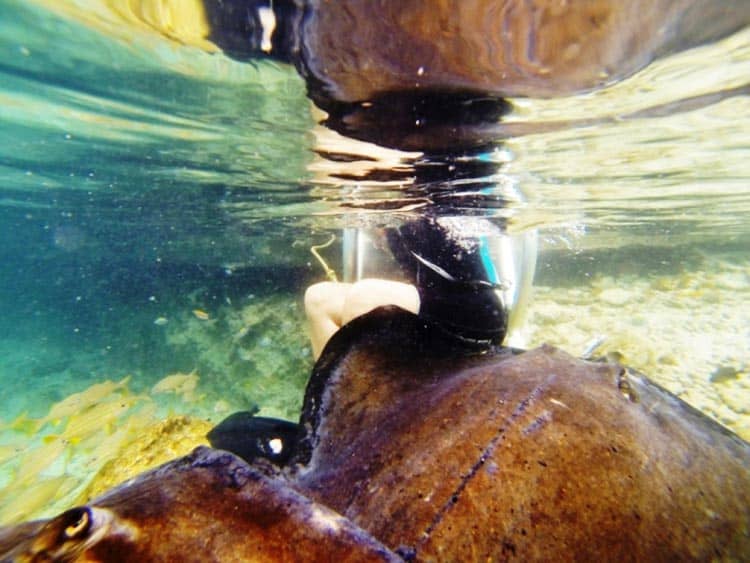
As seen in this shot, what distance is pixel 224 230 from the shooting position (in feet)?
70.7

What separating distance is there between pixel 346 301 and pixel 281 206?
9.02 meters

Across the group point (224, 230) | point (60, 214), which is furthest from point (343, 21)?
point (60, 214)

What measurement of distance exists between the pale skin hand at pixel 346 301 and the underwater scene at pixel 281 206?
147 centimetres

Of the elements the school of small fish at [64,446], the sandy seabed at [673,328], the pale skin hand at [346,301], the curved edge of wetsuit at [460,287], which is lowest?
the sandy seabed at [673,328]

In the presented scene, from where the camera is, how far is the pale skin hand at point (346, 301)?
692cm

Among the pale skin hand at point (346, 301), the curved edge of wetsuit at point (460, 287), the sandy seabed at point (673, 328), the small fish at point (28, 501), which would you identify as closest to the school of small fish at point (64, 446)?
the small fish at point (28, 501)

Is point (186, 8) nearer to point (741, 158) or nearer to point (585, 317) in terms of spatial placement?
point (741, 158)

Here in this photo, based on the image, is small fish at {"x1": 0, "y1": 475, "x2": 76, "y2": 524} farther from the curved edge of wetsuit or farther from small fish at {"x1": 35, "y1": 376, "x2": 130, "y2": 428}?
the curved edge of wetsuit

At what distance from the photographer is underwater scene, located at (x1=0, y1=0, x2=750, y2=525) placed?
5.35m

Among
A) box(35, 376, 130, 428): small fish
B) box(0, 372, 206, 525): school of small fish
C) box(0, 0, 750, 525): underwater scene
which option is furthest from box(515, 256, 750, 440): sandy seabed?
box(35, 376, 130, 428): small fish

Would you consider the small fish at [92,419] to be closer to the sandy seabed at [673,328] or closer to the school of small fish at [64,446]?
the school of small fish at [64,446]

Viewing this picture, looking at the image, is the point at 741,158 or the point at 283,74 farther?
the point at 741,158

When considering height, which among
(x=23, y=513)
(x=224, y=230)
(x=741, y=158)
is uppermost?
(x=741, y=158)

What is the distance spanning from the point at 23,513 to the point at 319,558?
4.45 m
